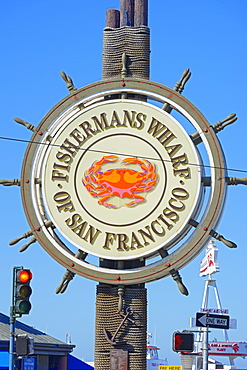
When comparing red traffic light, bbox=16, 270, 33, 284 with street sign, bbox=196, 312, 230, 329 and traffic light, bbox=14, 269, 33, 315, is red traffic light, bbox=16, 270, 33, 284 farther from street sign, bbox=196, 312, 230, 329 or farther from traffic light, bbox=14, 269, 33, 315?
street sign, bbox=196, 312, 230, 329

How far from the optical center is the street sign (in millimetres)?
19094

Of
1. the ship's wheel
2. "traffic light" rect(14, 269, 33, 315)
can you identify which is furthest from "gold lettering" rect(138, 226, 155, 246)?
"traffic light" rect(14, 269, 33, 315)

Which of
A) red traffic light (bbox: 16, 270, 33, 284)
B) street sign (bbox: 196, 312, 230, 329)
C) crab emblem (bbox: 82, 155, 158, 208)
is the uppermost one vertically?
crab emblem (bbox: 82, 155, 158, 208)

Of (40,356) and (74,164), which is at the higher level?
(74,164)

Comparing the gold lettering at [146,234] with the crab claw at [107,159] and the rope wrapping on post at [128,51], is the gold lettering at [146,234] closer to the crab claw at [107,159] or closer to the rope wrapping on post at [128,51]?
the crab claw at [107,159]


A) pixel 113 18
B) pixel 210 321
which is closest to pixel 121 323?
pixel 210 321

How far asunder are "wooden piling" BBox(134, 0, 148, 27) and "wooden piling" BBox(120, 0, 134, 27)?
0.33ft

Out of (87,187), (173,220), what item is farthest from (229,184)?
(87,187)

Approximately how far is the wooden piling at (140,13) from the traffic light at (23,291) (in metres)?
7.02

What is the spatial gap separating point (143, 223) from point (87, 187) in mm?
1463

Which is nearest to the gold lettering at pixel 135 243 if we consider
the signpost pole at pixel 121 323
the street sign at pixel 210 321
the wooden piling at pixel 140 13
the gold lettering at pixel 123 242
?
the gold lettering at pixel 123 242

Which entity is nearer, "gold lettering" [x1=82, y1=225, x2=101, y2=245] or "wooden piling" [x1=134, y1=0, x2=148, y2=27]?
"gold lettering" [x1=82, y1=225, x2=101, y2=245]

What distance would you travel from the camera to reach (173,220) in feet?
66.8

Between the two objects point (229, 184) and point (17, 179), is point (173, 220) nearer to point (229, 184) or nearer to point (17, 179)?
point (229, 184)
